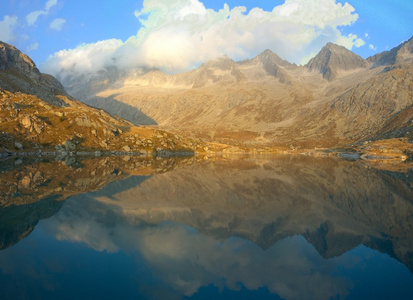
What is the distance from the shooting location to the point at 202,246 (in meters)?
19.0

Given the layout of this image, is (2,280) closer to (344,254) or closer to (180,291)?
(180,291)

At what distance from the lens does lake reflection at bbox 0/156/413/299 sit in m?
13.6

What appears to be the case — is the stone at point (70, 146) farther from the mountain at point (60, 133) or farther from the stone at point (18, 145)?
the stone at point (18, 145)

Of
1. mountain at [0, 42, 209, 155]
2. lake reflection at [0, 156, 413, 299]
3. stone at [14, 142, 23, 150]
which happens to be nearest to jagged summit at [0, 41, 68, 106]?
mountain at [0, 42, 209, 155]

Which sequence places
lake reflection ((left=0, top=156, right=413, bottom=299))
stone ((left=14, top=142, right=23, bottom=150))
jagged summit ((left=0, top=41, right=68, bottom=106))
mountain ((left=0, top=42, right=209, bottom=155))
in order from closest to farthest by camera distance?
lake reflection ((left=0, top=156, right=413, bottom=299))
stone ((left=14, top=142, right=23, bottom=150))
mountain ((left=0, top=42, right=209, bottom=155))
jagged summit ((left=0, top=41, right=68, bottom=106))

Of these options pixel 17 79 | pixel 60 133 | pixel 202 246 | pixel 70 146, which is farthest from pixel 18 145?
pixel 17 79

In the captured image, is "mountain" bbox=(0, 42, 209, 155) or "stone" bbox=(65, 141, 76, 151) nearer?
"mountain" bbox=(0, 42, 209, 155)

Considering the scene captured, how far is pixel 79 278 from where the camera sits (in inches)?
550

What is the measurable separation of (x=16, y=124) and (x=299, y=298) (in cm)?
12474

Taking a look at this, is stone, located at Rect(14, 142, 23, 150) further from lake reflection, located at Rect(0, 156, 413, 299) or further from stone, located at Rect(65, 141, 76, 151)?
lake reflection, located at Rect(0, 156, 413, 299)

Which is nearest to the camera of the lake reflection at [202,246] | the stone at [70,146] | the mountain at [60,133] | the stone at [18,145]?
the lake reflection at [202,246]

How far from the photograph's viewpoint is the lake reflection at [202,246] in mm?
13570

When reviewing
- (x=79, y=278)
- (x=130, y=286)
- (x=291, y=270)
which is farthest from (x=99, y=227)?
(x=291, y=270)

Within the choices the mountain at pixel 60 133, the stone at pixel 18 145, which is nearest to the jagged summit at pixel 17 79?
the mountain at pixel 60 133
